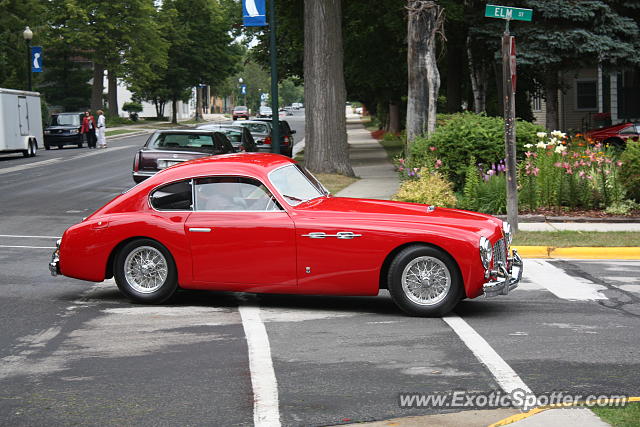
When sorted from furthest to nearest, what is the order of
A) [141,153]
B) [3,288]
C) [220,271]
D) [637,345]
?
[141,153]
[3,288]
[220,271]
[637,345]

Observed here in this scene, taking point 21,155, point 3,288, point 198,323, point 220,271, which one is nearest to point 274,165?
point 220,271

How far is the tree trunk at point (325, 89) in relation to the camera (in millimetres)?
26594

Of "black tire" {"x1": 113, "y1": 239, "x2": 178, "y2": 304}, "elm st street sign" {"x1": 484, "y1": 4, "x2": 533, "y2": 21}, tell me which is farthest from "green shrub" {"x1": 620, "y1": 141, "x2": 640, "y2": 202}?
"black tire" {"x1": 113, "y1": 239, "x2": 178, "y2": 304}

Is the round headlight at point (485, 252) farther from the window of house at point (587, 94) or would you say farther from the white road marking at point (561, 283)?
the window of house at point (587, 94)

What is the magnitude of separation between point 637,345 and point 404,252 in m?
2.23

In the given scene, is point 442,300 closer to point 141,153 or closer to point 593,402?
point 593,402

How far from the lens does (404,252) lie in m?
9.05

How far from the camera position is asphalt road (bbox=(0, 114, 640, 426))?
6434 mm

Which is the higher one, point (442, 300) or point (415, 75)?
point (415, 75)

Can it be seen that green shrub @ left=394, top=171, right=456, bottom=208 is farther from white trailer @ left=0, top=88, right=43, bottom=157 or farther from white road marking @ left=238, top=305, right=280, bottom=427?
white trailer @ left=0, top=88, right=43, bottom=157

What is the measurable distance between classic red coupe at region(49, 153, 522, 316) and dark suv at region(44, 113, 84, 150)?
133 ft

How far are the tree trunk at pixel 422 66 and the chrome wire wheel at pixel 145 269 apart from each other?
41.9 feet

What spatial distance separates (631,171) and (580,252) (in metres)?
4.10

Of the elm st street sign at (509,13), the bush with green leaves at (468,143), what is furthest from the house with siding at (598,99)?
the elm st street sign at (509,13)
